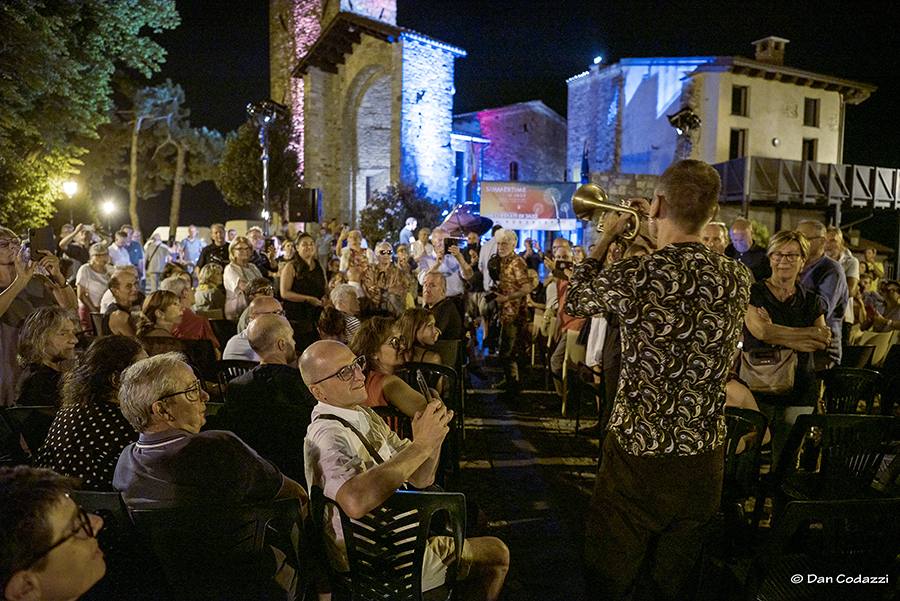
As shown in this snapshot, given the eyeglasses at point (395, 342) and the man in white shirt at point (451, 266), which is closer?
the eyeglasses at point (395, 342)

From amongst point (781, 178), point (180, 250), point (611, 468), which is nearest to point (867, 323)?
point (611, 468)

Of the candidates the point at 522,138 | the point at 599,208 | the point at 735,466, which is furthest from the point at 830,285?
the point at 522,138

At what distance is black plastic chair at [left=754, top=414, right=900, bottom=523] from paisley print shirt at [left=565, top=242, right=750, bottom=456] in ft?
3.67

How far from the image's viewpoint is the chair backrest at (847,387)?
3.82 metres

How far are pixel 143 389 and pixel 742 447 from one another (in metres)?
2.71

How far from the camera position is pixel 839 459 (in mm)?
2869

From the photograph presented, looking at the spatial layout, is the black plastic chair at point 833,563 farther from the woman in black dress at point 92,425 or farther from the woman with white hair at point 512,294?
the woman with white hair at point 512,294

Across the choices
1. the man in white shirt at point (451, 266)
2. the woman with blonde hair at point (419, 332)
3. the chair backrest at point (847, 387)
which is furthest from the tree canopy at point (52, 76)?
the chair backrest at point (847, 387)

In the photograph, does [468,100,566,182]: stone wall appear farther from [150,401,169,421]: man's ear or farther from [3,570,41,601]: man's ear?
[3,570,41,601]: man's ear

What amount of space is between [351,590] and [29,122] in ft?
49.3

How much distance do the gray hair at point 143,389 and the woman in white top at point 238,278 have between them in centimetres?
394

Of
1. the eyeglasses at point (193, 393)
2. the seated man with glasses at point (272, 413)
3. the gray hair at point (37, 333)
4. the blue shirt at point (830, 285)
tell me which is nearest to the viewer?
the eyeglasses at point (193, 393)

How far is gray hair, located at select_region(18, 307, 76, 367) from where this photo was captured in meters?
3.18

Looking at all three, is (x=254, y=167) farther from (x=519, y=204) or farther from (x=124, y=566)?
(x=124, y=566)
